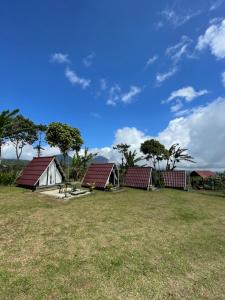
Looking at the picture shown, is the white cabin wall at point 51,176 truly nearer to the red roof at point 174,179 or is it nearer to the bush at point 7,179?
the bush at point 7,179

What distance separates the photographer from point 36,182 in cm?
1930

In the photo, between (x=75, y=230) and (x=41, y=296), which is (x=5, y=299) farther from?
(x=75, y=230)

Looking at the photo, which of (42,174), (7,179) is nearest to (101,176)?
(42,174)

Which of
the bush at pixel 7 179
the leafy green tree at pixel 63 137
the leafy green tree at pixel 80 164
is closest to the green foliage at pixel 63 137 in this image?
the leafy green tree at pixel 63 137

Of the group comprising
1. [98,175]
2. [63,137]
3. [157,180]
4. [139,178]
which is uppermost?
[63,137]

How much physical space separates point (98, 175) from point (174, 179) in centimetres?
1163

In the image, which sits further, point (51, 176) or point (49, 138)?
point (49, 138)

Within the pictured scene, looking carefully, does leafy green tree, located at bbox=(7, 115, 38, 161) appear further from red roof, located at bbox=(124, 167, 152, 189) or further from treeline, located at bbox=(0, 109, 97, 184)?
red roof, located at bbox=(124, 167, 152, 189)

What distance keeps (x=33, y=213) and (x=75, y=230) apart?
349cm

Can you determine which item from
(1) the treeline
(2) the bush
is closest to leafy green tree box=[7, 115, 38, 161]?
(1) the treeline

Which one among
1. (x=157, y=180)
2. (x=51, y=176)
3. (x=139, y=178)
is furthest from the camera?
(x=157, y=180)

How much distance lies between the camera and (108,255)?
24.4 ft

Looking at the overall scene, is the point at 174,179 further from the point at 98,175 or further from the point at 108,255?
the point at 108,255

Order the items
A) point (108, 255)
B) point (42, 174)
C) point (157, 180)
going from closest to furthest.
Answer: point (108, 255) < point (42, 174) < point (157, 180)
